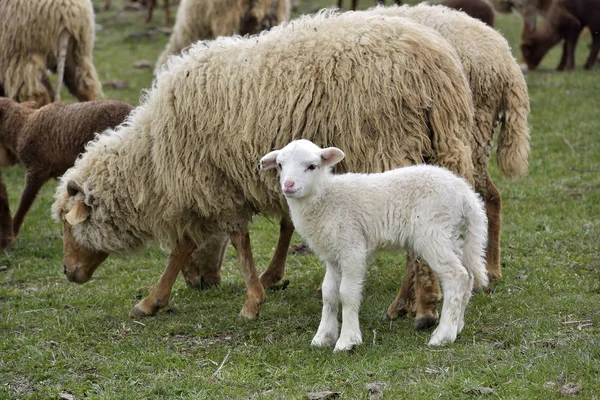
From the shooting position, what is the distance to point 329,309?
5621 mm

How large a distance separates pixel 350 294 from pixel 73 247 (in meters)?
2.62

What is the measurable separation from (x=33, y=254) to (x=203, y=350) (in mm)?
3488

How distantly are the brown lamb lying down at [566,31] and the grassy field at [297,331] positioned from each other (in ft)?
21.3

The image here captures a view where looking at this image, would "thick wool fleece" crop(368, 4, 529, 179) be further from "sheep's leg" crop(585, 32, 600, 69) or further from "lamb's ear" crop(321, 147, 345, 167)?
"sheep's leg" crop(585, 32, 600, 69)

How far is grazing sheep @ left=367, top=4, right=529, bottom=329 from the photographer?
22.6 ft

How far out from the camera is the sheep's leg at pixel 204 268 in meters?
7.38

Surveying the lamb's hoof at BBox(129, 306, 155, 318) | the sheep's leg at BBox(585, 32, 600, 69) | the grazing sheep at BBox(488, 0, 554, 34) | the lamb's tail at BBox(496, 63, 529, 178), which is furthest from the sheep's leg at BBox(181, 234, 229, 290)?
the grazing sheep at BBox(488, 0, 554, 34)

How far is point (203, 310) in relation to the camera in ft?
22.5

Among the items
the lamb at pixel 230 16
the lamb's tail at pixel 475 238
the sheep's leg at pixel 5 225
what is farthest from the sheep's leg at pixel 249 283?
the lamb at pixel 230 16

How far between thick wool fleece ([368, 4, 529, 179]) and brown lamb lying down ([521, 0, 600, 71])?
9427 mm

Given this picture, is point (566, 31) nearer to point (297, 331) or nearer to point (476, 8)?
point (476, 8)

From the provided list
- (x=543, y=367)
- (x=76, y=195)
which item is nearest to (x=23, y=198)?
(x=76, y=195)

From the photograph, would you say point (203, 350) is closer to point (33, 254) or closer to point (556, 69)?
point (33, 254)

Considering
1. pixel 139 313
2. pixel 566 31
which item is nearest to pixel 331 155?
pixel 139 313
